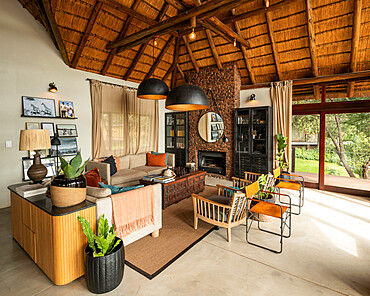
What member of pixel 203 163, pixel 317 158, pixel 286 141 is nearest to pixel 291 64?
pixel 286 141

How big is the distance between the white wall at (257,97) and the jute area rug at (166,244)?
4.48 meters

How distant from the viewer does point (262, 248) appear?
304 cm

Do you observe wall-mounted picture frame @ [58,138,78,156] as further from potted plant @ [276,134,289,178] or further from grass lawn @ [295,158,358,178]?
grass lawn @ [295,158,358,178]

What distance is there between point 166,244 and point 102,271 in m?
1.16

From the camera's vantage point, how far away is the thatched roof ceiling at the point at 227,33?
4.68m

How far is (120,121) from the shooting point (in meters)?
6.90

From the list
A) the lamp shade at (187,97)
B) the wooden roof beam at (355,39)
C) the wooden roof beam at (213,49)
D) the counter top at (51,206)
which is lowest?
the counter top at (51,206)

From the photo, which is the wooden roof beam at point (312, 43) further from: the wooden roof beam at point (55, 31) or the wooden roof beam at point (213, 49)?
the wooden roof beam at point (55, 31)

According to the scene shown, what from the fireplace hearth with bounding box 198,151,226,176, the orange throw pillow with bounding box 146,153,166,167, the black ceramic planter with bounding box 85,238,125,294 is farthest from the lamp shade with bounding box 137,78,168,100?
the fireplace hearth with bounding box 198,151,226,176

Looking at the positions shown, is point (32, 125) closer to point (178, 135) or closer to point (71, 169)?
point (71, 169)

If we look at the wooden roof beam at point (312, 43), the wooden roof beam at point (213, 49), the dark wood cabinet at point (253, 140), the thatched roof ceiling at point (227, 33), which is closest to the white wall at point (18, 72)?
the thatched roof ceiling at point (227, 33)

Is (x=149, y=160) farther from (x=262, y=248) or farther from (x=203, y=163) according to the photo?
(x=262, y=248)

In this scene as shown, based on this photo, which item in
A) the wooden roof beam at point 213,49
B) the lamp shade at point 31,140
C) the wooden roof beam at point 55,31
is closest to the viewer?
the lamp shade at point 31,140

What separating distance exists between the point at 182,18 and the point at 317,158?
528 cm
